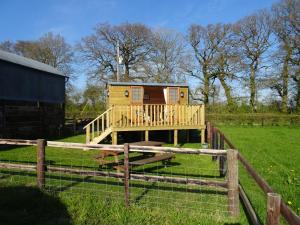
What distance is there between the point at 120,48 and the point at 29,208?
36327 mm

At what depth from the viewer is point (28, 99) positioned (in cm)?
1855

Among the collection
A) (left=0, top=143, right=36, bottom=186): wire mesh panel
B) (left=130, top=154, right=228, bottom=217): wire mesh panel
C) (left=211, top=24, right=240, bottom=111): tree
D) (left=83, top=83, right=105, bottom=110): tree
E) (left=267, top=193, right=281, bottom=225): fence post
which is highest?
(left=211, top=24, right=240, bottom=111): tree

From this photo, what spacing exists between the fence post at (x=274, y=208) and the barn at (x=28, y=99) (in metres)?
15.2

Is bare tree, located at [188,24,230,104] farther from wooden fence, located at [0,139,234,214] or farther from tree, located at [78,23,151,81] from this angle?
wooden fence, located at [0,139,234,214]

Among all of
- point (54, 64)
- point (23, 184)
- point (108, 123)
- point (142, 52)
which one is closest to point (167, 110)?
point (108, 123)

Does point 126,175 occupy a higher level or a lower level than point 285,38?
lower

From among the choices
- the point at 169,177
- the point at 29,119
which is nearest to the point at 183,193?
the point at 169,177

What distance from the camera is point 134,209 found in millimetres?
5391

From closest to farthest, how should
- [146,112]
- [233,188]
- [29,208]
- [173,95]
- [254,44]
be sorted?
[233,188] < [29,208] < [146,112] < [173,95] < [254,44]

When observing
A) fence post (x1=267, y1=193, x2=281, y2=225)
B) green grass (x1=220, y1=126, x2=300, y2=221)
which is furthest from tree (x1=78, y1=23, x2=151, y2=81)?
fence post (x1=267, y1=193, x2=281, y2=225)

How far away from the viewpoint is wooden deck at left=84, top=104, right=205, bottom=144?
14.6 m

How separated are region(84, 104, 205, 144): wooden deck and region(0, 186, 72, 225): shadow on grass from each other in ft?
26.0

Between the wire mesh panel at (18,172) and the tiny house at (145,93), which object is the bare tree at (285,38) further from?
the wire mesh panel at (18,172)

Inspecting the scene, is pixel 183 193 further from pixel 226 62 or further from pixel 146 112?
pixel 226 62
